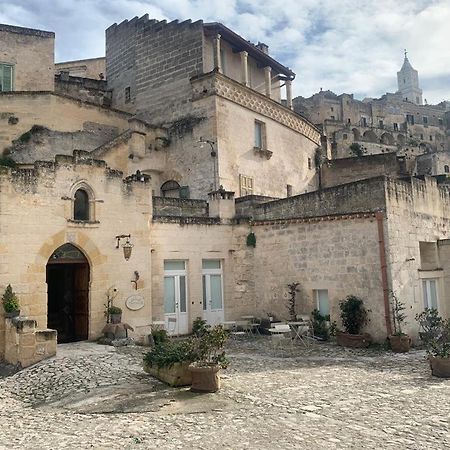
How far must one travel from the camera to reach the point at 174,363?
8820mm

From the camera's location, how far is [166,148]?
22.6m

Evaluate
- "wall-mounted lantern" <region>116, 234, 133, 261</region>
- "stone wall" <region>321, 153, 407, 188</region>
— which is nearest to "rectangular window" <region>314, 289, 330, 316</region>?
"wall-mounted lantern" <region>116, 234, 133, 261</region>

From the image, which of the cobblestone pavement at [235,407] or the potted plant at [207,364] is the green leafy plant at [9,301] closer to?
the cobblestone pavement at [235,407]

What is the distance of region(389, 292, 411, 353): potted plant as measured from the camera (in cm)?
1270

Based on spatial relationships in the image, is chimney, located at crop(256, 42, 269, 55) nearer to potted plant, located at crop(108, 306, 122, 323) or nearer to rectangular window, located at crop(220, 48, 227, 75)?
rectangular window, located at crop(220, 48, 227, 75)

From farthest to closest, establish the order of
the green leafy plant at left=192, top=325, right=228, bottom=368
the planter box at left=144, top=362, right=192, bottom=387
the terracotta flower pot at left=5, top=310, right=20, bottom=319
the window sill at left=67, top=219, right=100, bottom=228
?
the window sill at left=67, top=219, right=100, bottom=228
the terracotta flower pot at left=5, top=310, right=20, bottom=319
the planter box at left=144, top=362, right=192, bottom=387
the green leafy plant at left=192, top=325, right=228, bottom=368

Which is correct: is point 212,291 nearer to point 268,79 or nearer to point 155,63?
point 155,63

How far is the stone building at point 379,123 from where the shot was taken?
178ft

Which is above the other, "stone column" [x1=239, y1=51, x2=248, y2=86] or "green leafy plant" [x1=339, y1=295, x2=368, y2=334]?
"stone column" [x1=239, y1=51, x2=248, y2=86]

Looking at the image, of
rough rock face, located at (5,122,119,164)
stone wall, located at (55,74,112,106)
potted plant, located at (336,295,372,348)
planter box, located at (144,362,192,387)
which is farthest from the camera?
stone wall, located at (55,74,112,106)

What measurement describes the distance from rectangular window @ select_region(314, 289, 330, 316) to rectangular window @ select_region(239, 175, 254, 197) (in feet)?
25.9

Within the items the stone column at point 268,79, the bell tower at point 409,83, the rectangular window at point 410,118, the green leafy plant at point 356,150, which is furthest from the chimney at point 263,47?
the bell tower at point 409,83

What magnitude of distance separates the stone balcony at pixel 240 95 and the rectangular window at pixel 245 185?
11.2 ft

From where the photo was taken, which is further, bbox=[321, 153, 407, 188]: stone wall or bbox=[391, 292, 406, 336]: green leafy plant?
bbox=[321, 153, 407, 188]: stone wall
